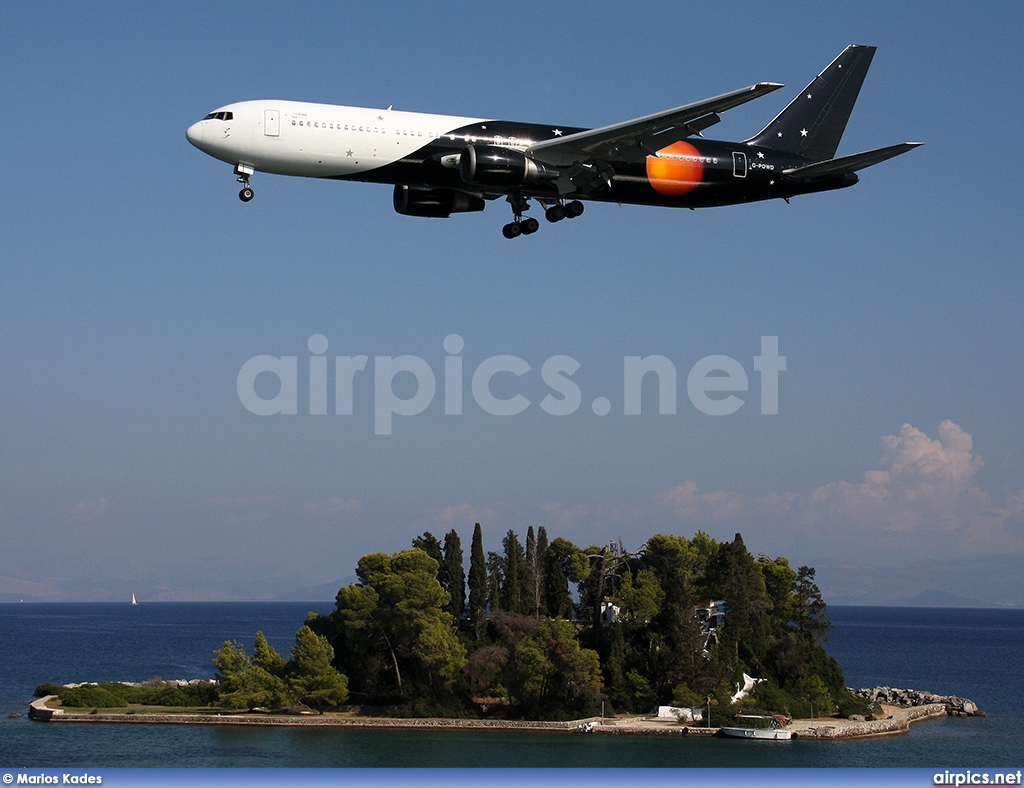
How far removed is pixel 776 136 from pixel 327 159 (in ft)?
73.7

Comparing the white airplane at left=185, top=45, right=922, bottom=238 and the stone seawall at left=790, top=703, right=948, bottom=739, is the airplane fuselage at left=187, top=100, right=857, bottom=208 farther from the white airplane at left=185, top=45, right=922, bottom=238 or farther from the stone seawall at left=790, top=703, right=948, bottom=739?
the stone seawall at left=790, top=703, right=948, bottom=739

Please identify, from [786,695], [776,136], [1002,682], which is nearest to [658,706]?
[786,695]

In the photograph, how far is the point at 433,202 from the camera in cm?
4712

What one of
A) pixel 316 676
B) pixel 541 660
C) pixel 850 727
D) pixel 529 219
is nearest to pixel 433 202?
pixel 529 219

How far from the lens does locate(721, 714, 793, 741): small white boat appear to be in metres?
92.7

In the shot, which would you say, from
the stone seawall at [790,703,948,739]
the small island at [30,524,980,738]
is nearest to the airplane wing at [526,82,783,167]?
the small island at [30,524,980,738]

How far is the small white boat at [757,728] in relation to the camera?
304 ft

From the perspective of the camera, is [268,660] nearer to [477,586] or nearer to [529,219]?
[477,586]

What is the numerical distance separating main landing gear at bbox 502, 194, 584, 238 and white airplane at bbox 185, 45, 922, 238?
→ 1.9 inches

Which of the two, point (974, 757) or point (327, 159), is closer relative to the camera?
point (327, 159)

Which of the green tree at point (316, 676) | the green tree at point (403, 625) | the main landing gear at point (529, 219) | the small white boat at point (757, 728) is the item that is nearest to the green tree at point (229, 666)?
the green tree at point (316, 676)

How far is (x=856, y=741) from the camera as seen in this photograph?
96562mm

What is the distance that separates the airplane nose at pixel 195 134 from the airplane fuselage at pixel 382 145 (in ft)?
0.12

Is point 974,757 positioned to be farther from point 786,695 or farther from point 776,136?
point 776,136
